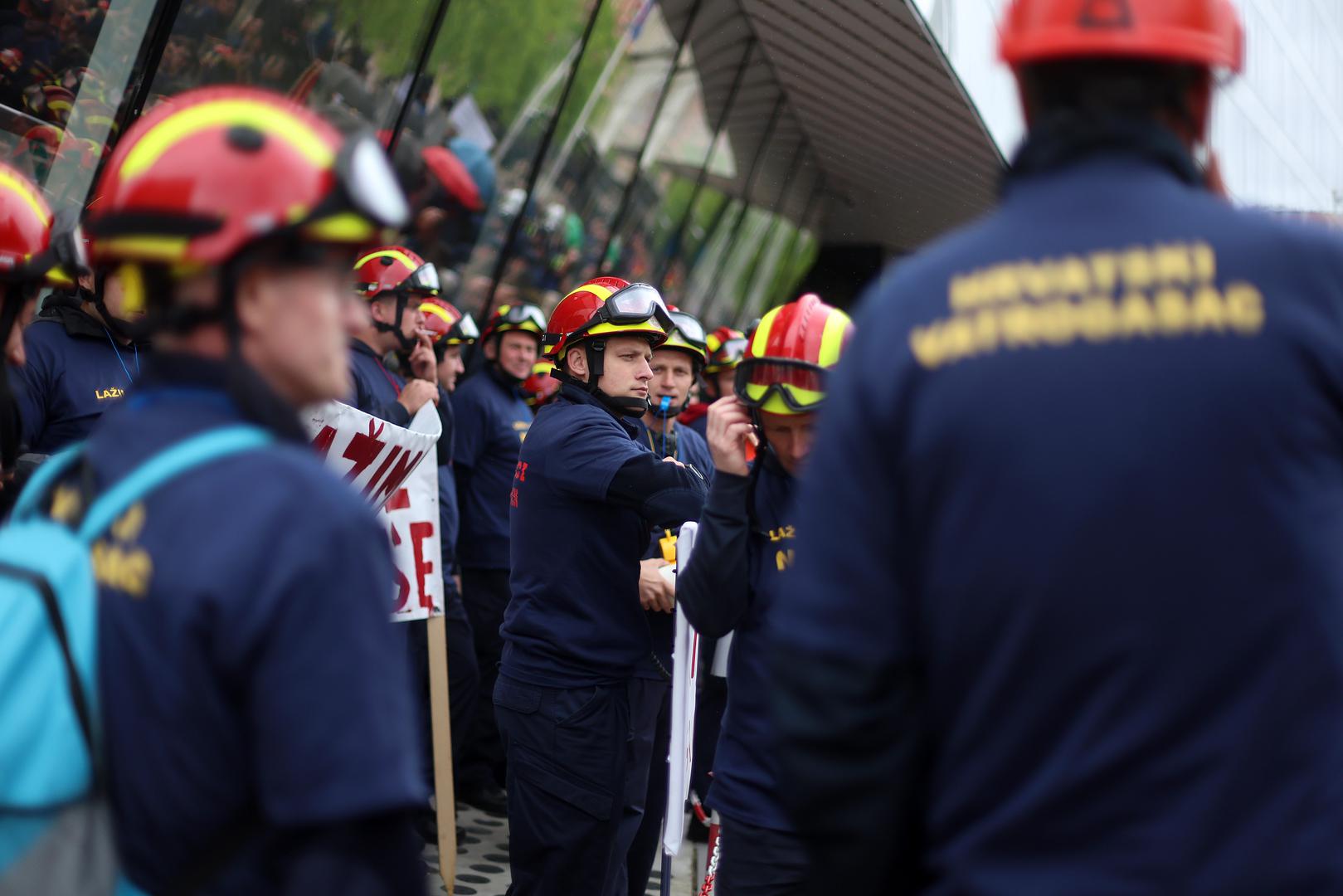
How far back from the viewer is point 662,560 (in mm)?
4828

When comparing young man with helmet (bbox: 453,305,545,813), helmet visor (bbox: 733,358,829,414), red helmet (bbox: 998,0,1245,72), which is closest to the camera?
red helmet (bbox: 998,0,1245,72)

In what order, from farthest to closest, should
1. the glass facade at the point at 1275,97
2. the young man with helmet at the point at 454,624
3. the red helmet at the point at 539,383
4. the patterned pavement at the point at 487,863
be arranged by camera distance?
the glass facade at the point at 1275,97 → the red helmet at the point at 539,383 → the young man with helmet at the point at 454,624 → the patterned pavement at the point at 487,863

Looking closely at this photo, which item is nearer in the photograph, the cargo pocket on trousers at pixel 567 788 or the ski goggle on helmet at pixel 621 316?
the cargo pocket on trousers at pixel 567 788

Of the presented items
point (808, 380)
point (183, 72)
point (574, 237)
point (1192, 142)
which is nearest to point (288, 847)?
point (1192, 142)

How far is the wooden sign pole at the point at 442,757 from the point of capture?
18.4 feet

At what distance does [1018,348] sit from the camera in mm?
1686

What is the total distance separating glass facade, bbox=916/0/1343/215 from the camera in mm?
14305

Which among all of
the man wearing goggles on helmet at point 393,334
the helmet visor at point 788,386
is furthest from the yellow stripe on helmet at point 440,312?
the helmet visor at point 788,386

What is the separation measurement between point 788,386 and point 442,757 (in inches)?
107

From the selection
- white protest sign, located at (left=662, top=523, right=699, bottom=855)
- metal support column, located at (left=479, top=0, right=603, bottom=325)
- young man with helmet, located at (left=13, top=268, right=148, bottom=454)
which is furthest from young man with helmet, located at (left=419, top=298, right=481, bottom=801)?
metal support column, located at (left=479, top=0, right=603, bottom=325)

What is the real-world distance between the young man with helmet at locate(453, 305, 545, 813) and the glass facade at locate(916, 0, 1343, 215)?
6415 millimetres

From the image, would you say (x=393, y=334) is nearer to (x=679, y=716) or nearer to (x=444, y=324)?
(x=444, y=324)

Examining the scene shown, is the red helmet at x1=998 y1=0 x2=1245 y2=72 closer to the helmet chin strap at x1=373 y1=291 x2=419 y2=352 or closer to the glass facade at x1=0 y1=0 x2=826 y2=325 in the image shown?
the helmet chin strap at x1=373 y1=291 x2=419 y2=352

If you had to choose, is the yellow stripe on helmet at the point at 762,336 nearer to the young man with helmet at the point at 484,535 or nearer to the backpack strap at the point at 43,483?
the backpack strap at the point at 43,483
